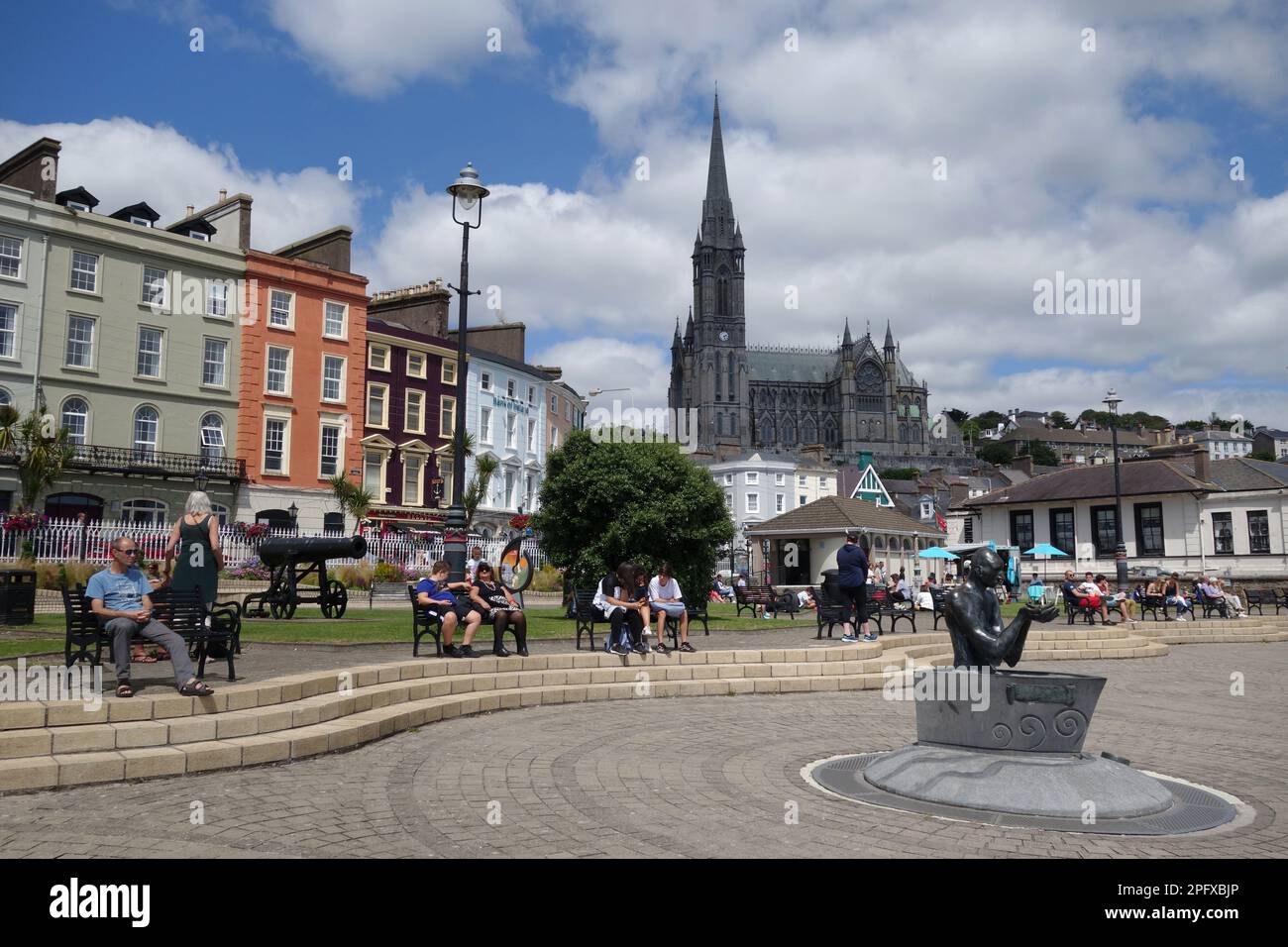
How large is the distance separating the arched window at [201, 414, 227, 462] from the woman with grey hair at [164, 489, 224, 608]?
29.3 meters

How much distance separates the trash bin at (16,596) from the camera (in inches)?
553

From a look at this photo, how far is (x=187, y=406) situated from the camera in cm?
3566

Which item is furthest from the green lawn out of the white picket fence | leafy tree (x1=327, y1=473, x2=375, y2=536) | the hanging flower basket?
leafy tree (x1=327, y1=473, x2=375, y2=536)

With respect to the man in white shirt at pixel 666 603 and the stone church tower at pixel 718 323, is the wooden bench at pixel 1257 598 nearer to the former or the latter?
the man in white shirt at pixel 666 603

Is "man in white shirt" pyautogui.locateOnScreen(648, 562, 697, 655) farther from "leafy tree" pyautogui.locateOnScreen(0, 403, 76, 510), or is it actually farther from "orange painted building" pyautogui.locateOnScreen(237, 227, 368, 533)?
"orange painted building" pyautogui.locateOnScreen(237, 227, 368, 533)

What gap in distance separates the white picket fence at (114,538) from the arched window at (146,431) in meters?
7.90

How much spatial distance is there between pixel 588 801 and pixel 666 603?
24.0ft

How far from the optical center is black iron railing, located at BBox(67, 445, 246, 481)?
107 feet

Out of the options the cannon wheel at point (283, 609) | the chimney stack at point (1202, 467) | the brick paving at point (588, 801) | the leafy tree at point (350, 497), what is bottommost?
the brick paving at point (588, 801)

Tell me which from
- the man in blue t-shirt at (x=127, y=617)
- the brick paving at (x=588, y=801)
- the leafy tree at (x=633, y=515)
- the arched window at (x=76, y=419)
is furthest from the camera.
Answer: the arched window at (x=76, y=419)

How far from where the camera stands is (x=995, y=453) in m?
164

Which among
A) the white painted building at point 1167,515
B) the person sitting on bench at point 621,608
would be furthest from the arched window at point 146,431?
the white painted building at point 1167,515

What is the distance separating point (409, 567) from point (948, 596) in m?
24.3
